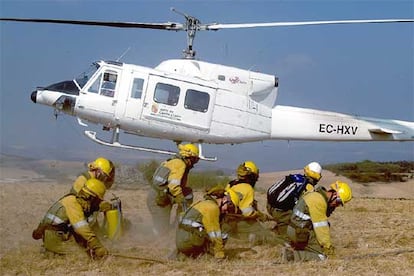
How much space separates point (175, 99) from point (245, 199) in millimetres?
4607

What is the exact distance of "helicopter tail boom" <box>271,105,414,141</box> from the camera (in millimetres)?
13992

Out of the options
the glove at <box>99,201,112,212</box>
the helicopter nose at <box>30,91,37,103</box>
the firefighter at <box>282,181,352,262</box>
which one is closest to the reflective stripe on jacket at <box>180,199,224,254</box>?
the firefighter at <box>282,181,352,262</box>

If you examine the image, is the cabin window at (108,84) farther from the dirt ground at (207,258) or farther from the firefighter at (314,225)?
the firefighter at (314,225)

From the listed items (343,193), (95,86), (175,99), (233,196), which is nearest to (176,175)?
(233,196)

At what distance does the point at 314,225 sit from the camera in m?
7.45

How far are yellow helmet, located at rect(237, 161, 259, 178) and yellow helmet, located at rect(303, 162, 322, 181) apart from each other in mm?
850

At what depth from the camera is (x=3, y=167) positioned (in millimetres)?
18250

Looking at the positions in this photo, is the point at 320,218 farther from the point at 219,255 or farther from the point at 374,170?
the point at 374,170

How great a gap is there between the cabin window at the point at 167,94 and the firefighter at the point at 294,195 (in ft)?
14.4

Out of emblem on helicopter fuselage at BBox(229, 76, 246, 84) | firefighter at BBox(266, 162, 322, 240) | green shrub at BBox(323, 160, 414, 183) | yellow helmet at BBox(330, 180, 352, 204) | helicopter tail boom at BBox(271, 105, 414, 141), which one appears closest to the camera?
yellow helmet at BBox(330, 180, 352, 204)

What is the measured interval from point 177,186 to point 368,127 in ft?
22.7

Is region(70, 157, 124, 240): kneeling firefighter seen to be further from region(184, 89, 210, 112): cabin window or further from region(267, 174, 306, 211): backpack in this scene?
region(184, 89, 210, 112): cabin window

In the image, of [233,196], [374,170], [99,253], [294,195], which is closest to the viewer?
[99,253]

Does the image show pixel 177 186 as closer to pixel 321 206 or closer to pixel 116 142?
pixel 321 206
